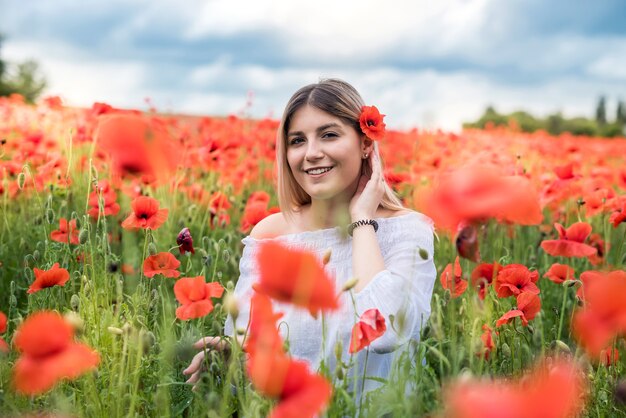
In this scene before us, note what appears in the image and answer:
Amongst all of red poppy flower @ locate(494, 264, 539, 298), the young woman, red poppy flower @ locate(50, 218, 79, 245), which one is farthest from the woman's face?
red poppy flower @ locate(50, 218, 79, 245)

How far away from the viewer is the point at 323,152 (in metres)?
2.24

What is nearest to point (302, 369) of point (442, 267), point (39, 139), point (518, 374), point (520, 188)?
point (520, 188)

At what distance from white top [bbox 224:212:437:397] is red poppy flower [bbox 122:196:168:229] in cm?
32

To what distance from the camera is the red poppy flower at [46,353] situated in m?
1.26

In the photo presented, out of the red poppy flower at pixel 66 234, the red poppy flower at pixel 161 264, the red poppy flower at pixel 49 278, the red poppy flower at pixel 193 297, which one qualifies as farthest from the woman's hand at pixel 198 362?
the red poppy flower at pixel 66 234

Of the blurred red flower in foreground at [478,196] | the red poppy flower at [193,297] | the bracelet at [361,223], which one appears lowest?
the red poppy flower at [193,297]

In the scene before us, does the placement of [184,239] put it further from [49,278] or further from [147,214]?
[49,278]

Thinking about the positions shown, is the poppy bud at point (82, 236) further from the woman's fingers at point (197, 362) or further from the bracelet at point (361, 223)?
the bracelet at point (361, 223)

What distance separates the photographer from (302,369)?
1.16 m

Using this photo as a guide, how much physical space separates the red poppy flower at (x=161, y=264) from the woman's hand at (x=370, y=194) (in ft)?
1.80

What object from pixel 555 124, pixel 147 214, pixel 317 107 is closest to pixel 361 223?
pixel 317 107

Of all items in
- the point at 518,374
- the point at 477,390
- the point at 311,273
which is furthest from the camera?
the point at 518,374

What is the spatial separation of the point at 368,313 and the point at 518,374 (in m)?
0.68

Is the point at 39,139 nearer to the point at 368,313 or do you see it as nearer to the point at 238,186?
the point at 238,186
